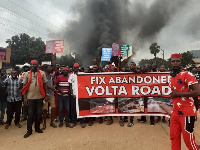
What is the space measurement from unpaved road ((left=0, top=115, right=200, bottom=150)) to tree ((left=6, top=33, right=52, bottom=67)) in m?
32.3

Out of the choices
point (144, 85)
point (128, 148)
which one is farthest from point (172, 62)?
point (144, 85)

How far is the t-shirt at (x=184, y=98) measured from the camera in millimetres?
2533

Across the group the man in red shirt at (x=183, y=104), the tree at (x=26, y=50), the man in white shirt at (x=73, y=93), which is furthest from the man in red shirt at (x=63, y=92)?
the tree at (x=26, y=50)

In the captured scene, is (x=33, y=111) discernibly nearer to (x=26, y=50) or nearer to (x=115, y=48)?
(x=115, y=48)

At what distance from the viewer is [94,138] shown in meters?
4.24

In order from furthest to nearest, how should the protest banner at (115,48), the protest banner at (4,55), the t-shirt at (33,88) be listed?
the protest banner at (4,55), the protest banner at (115,48), the t-shirt at (33,88)

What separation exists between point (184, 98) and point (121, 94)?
2911 millimetres

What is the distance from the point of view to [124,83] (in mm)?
5422

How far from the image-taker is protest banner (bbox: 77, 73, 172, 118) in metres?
5.35

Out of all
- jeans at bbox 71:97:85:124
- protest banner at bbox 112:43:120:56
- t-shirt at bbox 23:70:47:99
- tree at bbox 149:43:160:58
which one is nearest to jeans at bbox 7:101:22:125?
t-shirt at bbox 23:70:47:99

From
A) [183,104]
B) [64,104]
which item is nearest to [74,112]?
[64,104]

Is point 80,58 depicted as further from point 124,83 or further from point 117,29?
point 124,83

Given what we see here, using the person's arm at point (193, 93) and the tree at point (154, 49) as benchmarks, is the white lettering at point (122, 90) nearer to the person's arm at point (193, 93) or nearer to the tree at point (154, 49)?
the person's arm at point (193, 93)

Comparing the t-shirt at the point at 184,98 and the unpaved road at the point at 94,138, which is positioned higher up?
the t-shirt at the point at 184,98
